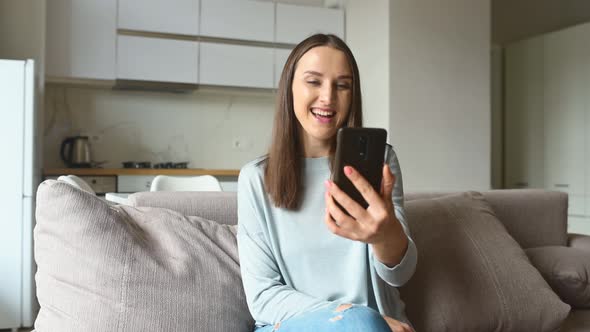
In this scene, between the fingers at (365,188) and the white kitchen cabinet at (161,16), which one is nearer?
the fingers at (365,188)

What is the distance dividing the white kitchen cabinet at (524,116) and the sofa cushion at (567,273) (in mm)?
4013

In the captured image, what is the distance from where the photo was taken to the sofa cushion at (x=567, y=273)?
1928 mm

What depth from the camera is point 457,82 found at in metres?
4.75

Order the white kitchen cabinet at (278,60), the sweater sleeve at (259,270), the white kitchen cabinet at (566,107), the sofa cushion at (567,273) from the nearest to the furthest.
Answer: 1. the sweater sleeve at (259,270)
2. the sofa cushion at (567,273)
3. the white kitchen cabinet at (278,60)
4. the white kitchen cabinet at (566,107)

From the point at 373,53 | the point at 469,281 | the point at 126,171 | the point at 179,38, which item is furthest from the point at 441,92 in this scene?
the point at 469,281

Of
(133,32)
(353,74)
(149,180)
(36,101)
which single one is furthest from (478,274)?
(133,32)

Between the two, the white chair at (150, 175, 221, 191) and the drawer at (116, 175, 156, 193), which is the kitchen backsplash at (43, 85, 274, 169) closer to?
the drawer at (116, 175, 156, 193)

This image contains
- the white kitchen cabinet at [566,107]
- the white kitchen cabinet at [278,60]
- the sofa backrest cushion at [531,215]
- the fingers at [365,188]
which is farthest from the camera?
the white kitchen cabinet at [566,107]

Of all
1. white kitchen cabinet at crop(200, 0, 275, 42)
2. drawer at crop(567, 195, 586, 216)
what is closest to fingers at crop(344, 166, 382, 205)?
white kitchen cabinet at crop(200, 0, 275, 42)

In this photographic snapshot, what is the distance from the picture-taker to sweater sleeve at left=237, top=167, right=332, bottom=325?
4.17 ft

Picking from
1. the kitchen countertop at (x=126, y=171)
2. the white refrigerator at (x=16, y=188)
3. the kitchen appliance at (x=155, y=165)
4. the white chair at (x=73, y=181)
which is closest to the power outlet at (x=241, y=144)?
the kitchen appliance at (x=155, y=165)

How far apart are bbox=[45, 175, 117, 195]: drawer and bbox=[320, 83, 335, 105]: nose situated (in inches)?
130

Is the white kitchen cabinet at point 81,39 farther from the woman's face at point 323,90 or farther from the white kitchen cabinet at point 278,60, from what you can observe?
Result: the woman's face at point 323,90

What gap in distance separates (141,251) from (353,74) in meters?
0.64
